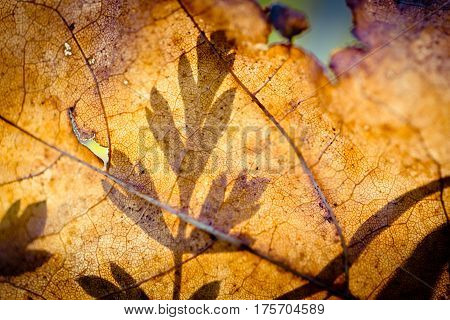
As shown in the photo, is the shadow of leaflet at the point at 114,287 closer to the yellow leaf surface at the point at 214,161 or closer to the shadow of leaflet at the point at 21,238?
the yellow leaf surface at the point at 214,161

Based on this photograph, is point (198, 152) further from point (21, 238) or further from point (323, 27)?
point (21, 238)

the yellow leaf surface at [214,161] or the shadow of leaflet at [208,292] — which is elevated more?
the yellow leaf surface at [214,161]

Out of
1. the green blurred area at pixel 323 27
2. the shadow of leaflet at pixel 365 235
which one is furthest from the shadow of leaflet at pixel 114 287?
the green blurred area at pixel 323 27

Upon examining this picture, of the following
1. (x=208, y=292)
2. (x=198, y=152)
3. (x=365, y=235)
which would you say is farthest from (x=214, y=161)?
(x=365, y=235)

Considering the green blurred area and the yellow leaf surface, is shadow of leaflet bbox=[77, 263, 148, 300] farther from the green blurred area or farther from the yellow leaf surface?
the green blurred area

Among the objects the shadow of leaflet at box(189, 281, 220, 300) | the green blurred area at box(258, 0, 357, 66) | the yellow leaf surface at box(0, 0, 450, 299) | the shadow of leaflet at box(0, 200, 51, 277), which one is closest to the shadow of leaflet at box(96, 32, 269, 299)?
the yellow leaf surface at box(0, 0, 450, 299)

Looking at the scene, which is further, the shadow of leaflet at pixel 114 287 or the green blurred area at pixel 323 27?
the shadow of leaflet at pixel 114 287
